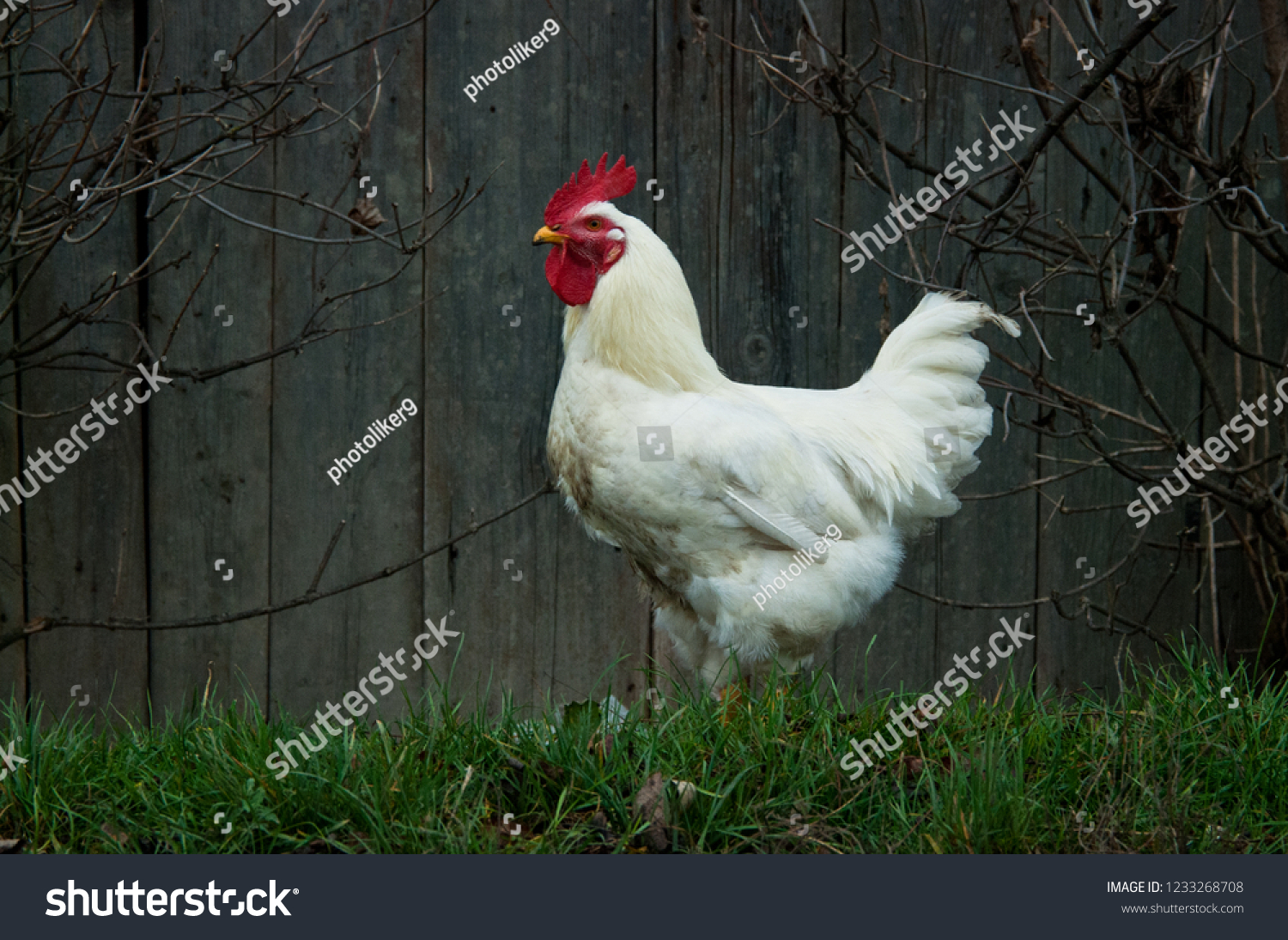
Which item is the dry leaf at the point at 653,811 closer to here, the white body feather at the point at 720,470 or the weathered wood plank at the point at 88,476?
the white body feather at the point at 720,470

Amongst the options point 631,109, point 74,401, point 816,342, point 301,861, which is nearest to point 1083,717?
point 816,342

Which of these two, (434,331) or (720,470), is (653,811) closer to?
(720,470)

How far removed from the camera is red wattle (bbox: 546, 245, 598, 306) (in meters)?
3.54

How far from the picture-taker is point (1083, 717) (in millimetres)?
3504

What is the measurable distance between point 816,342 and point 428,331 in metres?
1.39

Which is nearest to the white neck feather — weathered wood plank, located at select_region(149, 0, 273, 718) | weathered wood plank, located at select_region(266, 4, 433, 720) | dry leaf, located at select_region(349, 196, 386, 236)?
dry leaf, located at select_region(349, 196, 386, 236)

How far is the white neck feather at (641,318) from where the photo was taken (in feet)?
11.3

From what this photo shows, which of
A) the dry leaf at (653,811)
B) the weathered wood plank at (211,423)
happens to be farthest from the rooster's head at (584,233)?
the dry leaf at (653,811)

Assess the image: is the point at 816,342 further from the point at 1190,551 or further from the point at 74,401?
the point at 74,401

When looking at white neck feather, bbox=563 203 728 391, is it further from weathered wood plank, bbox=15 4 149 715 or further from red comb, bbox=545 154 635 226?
weathered wood plank, bbox=15 4 149 715

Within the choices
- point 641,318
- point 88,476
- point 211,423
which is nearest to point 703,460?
point 641,318

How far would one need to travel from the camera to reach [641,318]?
135 inches

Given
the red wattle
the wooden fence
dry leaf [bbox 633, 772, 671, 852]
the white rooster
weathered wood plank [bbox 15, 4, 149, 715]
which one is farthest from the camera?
the wooden fence

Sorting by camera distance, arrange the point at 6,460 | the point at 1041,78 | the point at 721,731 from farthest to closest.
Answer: the point at 6,460 < the point at 1041,78 < the point at 721,731
